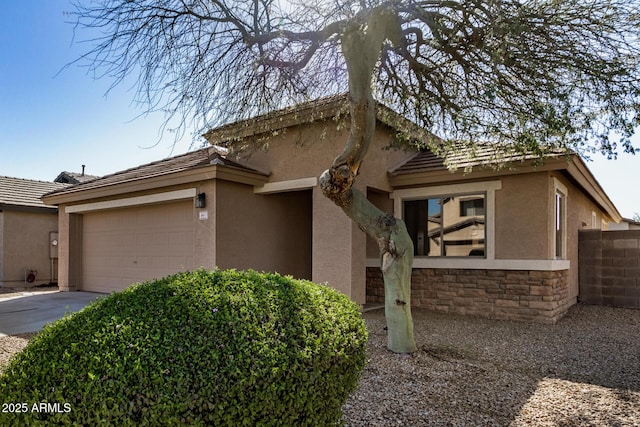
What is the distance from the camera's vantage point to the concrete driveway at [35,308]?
26.5ft

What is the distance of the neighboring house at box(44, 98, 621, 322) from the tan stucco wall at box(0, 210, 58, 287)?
20.7 ft

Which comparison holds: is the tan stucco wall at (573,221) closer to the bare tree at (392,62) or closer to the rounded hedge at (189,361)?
the bare tree at (392,62)

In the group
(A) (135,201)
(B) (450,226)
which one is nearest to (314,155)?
(B) (450,226)

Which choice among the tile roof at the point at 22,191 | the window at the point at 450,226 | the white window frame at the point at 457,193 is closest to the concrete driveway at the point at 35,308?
the tile roof at the point at 22,191

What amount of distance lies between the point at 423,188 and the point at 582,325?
434 cm

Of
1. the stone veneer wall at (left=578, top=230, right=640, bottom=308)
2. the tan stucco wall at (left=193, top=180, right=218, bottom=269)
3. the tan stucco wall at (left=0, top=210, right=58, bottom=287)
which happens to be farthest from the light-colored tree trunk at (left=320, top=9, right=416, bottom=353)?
the tan stucco wall at (left=0, top=210, right=58, bottom=287)

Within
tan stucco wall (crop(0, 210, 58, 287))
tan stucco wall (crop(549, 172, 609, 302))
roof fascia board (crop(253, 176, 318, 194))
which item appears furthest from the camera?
tan stucco wall (crop(0, 210, 58, 287))

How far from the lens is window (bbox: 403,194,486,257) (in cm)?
952

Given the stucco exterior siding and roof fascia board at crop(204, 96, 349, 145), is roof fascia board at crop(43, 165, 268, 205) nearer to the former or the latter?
the stucco exterior siding

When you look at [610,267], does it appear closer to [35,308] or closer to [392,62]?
[392,62]

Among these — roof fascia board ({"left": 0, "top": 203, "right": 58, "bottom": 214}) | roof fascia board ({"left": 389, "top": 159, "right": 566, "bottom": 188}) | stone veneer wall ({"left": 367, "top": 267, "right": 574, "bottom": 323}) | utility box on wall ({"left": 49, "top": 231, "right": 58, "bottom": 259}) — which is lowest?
stone veneer wall ({"left": 367, "top": 267, "right": 574, "bottom": 323})

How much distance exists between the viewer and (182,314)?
2.64 m

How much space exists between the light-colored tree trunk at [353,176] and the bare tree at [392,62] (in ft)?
0.05

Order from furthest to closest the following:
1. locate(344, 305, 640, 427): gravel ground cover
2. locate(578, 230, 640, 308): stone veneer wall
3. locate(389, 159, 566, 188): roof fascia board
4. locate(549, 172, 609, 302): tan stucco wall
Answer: locate(578, 230, 640, 308): stone veneer wall
locate(549, 172, 609, 302): tan stucco wall
locate(389, 159, 566, 188): roof fascia board
locate(344, 305, 640, 427): gravel ground cover
